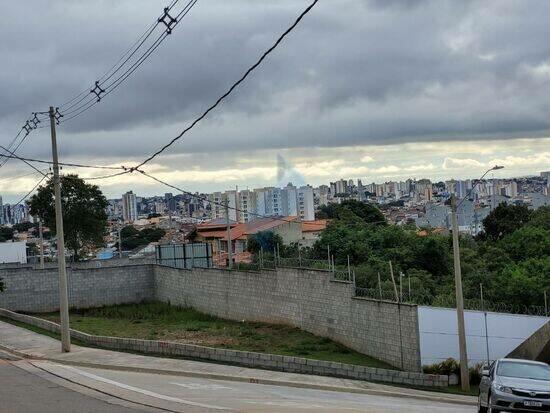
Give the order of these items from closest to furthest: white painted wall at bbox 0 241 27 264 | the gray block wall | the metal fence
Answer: the gray block wall
the metal fence
white painted wall at bbox 0 241 27 264

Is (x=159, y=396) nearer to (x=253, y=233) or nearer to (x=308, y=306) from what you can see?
(x=308, y=306)

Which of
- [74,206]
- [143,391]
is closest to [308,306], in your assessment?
[143,391]

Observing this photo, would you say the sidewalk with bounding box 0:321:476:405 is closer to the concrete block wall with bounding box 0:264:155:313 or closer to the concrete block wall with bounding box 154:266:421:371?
the concrete block wall with bounding box 154:266:421:371

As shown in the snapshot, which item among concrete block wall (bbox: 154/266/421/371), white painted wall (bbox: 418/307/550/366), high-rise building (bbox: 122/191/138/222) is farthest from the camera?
high-rise building (bbox: 122/191/138/222)

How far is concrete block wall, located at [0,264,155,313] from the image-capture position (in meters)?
43.6

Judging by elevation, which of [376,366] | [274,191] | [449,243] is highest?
[274,191]

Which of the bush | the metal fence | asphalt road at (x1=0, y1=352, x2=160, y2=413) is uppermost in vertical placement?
the metal fence

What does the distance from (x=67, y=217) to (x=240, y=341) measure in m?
41.1

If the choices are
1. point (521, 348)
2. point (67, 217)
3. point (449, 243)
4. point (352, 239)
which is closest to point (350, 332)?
point (521, 348)

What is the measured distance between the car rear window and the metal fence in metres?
27.8

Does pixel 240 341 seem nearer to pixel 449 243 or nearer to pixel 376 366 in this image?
pixel 376 366

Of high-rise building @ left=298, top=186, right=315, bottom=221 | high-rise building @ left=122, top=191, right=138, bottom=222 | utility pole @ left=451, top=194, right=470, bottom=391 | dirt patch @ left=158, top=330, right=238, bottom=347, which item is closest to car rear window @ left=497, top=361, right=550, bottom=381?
utility pole @ left=451, top=194, right=470, bottom=391

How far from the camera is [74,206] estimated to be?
2694 inches

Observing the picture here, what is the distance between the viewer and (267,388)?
21734mm
